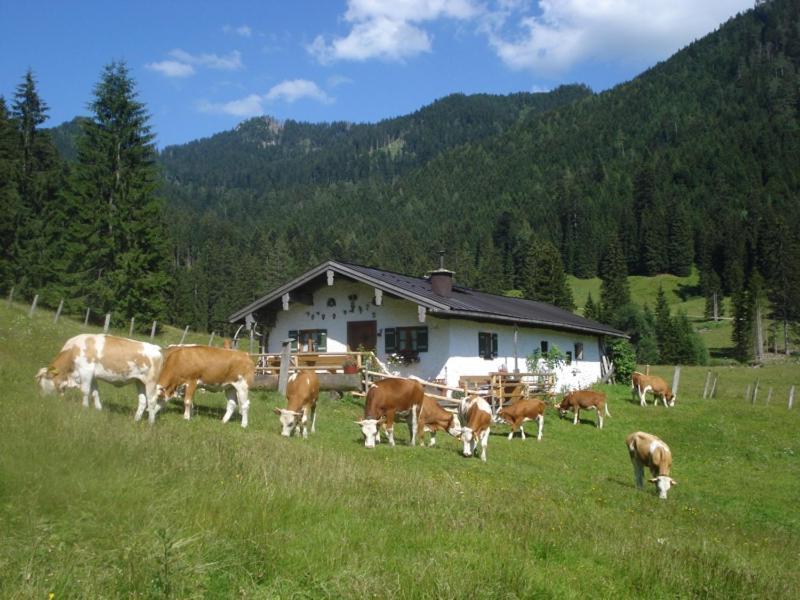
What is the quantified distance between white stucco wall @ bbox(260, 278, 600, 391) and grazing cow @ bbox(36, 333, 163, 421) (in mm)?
13747

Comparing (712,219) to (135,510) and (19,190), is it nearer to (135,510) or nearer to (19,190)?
(19,190)

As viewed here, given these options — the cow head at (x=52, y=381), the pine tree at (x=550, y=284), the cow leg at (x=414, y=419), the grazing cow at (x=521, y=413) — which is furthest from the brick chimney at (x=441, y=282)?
the pine tree at (x=550, y=284)

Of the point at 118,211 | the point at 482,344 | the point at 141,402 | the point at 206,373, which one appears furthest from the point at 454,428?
the point at 118,211

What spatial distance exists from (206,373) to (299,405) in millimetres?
2196

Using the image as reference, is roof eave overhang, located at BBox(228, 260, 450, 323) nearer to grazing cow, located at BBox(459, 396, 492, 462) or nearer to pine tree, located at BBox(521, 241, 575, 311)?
grazing cow, located at BBox(459, 396, 492, 462)

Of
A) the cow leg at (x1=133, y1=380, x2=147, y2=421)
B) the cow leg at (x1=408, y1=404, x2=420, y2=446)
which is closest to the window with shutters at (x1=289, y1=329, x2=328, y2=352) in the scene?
the cow leg at (x1=408, y1=404, x2=420, y2=446)

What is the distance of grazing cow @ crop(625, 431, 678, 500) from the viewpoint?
14.1 m

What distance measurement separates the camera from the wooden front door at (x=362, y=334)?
27.2 metres

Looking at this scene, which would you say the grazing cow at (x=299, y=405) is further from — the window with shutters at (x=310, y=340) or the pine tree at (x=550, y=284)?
the pine tree at (x=550, y=284)

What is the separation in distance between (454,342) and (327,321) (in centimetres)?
594

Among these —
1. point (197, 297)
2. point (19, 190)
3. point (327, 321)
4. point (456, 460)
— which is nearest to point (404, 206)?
point (197, 297)

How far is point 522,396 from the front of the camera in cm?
2494

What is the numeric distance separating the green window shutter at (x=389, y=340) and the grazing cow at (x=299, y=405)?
35.3ft

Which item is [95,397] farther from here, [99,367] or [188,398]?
[188,398]
